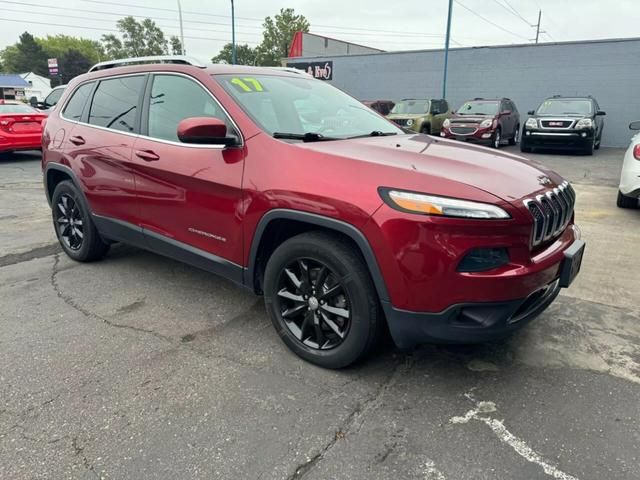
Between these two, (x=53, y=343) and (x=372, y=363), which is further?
(x=53, y=343)

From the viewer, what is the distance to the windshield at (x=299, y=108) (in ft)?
10.4

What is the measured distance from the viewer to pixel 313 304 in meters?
2.81

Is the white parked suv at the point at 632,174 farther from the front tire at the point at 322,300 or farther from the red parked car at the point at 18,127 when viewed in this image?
the red parked car at the point at 18,127

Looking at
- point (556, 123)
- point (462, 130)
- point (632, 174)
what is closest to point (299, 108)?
point (632, 174)

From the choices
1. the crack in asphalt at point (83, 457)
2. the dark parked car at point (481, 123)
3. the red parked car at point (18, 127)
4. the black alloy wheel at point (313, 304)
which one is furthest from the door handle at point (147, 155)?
the dark parked car at point (481, 123)

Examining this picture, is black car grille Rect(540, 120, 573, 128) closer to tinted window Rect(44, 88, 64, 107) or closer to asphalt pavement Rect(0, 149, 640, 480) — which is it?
asphalt pavement Rect(0, 149, 640, 480)

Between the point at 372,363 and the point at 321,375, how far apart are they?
1.09ft

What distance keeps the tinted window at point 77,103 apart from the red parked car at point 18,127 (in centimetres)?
A: 826

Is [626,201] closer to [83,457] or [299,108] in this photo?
[299,108]

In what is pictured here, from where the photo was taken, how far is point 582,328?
3383mm

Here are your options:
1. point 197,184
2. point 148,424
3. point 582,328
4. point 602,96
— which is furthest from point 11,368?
point 602,96

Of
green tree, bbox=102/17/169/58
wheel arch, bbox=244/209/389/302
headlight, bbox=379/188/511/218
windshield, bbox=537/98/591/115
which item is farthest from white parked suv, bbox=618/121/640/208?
green tree, bbox=102/17/169/58

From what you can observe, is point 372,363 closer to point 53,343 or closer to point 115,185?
point 53,343

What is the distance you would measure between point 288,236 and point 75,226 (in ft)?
8.88
